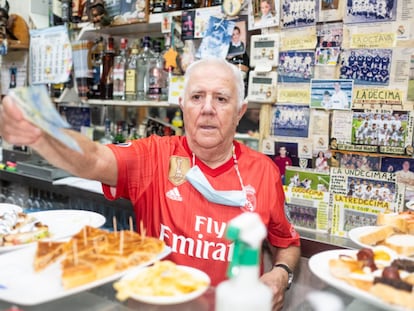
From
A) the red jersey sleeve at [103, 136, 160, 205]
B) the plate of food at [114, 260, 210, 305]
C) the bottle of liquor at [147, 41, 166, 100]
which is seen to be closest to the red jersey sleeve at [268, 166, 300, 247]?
the red jersey sleeve at [103, 136, 160, 205]

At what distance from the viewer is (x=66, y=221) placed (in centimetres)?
132

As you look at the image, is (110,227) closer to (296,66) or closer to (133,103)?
(133,103)

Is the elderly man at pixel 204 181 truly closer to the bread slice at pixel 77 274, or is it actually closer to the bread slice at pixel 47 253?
the bread slice at pixel 47 253

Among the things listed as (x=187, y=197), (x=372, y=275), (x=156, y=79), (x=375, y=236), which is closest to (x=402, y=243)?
(x=375, y=236)

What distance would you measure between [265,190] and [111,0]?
6.62ft

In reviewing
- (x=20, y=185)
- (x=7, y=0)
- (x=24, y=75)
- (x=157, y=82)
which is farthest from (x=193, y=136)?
(x=7, y=0)

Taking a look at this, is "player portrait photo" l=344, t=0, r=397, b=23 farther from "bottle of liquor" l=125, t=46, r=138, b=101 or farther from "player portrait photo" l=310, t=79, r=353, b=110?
A: "bottle of liquor" l=125, t=46, r=138, b=101

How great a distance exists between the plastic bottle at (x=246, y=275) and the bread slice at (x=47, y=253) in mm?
445

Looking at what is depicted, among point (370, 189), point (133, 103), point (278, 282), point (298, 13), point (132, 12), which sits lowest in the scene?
point (278, 282)

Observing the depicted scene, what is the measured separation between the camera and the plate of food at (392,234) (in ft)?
3.67

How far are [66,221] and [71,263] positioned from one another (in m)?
0.40

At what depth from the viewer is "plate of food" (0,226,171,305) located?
0.88m

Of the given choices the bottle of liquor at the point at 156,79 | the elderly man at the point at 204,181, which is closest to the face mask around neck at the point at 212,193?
the elderly man at the point at 204,181

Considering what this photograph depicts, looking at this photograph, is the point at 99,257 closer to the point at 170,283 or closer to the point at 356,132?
the point at 170,283
